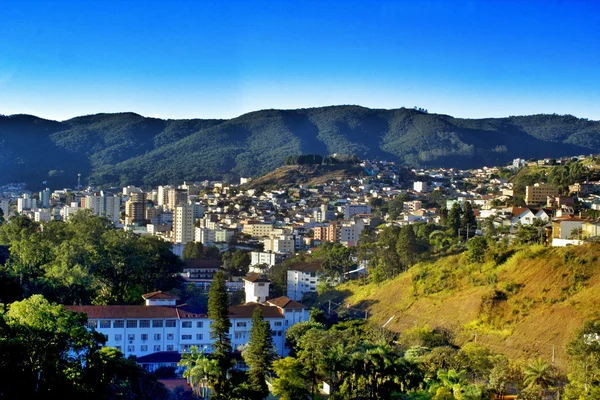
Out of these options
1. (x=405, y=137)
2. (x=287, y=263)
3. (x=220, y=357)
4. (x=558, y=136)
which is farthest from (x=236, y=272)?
(x=558, y=136)

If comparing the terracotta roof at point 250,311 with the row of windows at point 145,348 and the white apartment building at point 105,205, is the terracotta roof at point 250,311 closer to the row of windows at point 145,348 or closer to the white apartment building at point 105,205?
the row of windows at point 145,348

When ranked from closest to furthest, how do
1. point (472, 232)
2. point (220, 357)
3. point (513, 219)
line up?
point (220, 357), point (472, 232), point (513, 219)

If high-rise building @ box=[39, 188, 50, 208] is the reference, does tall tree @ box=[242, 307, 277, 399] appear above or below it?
below

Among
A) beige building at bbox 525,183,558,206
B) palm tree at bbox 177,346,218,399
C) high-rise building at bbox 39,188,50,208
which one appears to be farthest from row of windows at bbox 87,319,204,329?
high-rise building at bbox 39,188,50,208

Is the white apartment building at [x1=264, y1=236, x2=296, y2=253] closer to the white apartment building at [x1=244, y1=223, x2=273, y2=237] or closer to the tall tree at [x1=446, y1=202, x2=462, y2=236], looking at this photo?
the white apartment building at [x1=244, y1=223, x2=273, y2=237]

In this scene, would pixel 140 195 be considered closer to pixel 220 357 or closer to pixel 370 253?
pixel 370 253

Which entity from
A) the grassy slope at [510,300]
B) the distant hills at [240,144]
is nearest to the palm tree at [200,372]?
the grassy slope at [510,300]
